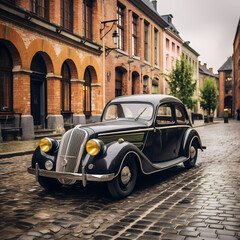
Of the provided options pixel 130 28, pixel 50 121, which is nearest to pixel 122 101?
pixel 50 121

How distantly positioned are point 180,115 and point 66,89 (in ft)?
36.6

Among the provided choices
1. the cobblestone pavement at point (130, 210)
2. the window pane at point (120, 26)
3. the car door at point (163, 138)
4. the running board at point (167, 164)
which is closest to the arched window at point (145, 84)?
the window pane at point (120, 26)

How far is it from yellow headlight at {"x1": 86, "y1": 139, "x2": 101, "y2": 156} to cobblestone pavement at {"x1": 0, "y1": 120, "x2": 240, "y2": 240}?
709 mm

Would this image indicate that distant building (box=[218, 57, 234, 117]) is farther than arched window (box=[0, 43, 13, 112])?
Yes

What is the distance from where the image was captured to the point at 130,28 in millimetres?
24359

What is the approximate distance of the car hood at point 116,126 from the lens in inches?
187

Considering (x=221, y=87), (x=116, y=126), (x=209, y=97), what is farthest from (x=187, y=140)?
(x=221, y=87)

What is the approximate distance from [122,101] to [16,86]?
325 inches

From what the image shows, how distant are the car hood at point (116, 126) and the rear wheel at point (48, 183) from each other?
1086 millimetres

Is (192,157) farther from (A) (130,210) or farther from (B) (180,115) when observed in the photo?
(A) (130,210)

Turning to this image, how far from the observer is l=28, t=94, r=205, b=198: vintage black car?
4401 millimetres

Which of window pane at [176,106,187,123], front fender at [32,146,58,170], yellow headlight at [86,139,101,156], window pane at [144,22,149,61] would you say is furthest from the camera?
window pane at [144,22,149,61]

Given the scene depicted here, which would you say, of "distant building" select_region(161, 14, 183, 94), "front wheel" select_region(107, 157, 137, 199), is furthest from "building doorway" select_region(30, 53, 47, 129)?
"distant building" select_region(161, 14, 183, 94)

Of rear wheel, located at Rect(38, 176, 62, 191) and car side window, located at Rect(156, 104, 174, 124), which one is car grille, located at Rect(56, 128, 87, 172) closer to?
rear wheel, located at Rect(38, 176, 62, 191)
